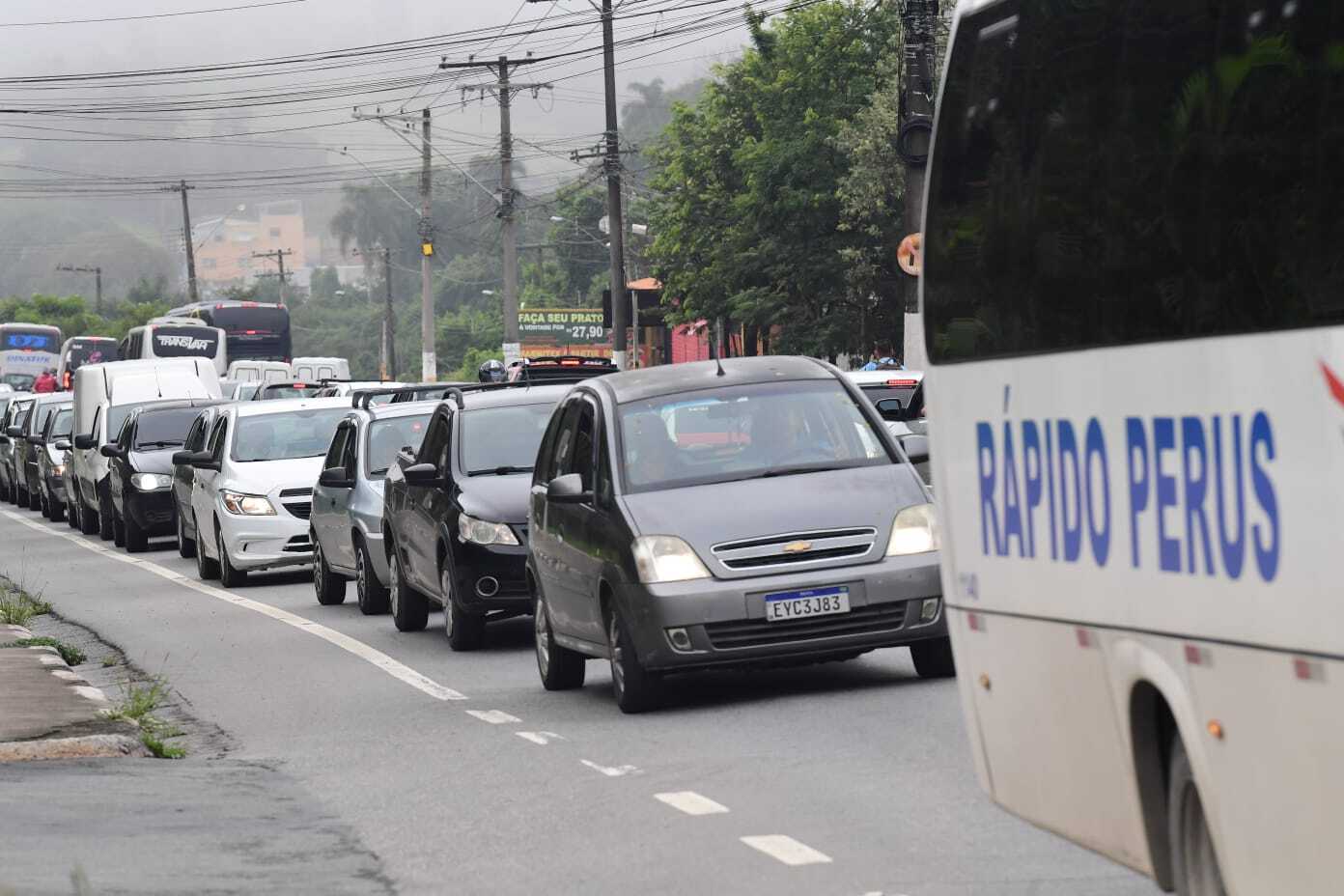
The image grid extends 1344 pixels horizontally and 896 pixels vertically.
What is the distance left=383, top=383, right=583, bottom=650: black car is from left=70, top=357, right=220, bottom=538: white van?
61.6ft

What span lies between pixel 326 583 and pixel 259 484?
347 centimetres

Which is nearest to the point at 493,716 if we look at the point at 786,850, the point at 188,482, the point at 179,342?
the point at 786,850

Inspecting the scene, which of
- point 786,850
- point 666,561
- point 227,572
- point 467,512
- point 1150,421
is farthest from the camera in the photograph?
point 227,572

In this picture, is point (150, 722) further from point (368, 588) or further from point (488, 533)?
point (368, 588)

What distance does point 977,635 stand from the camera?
24.6 feet

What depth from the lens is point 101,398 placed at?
137 feet

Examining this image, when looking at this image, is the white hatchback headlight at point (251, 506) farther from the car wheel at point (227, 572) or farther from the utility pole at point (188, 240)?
the utility pole at point (188, 240)

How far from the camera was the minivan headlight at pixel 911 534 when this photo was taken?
12.9 m

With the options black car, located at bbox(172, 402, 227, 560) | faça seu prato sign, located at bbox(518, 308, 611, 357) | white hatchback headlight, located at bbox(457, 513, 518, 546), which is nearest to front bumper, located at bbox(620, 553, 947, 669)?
white hatchback headlight, located at bbox(457, 513, 518, 546)

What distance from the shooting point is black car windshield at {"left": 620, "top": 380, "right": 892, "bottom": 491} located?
1341 centimetres

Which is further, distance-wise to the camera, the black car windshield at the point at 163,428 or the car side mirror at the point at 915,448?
the black car windshield at the point at 163,428

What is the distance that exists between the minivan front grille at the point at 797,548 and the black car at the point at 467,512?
423 cm

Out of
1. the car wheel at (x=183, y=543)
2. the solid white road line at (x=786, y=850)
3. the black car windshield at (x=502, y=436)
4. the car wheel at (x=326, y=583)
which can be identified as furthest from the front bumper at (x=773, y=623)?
the car wheel at (x=183, y=543)

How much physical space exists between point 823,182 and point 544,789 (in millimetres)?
50576
